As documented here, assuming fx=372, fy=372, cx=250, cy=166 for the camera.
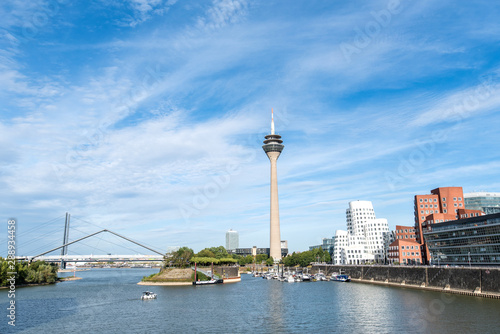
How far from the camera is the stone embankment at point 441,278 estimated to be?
232 feet

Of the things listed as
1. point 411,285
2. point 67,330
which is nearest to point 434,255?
point 411,285

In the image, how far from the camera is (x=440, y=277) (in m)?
86.4

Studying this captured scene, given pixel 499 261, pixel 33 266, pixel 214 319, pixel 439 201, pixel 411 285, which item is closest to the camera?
pixel 214 319

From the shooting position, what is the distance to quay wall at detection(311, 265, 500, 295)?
7100 cm

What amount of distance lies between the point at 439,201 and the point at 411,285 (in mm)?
62416

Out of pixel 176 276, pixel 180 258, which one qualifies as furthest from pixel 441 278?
pixel 180 258

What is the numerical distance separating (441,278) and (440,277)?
1.47ft

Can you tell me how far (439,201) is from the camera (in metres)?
149

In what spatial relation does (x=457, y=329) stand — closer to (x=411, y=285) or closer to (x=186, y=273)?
(x=411, y=285)

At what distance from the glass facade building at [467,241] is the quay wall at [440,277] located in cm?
1490

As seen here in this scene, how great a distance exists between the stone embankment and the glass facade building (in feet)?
48.8

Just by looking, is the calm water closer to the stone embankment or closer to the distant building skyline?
the stone embankment

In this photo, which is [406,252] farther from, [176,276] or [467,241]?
[176,276]

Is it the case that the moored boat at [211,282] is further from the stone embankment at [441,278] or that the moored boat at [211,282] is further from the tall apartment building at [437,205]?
the tall apartment building at [437,205]
